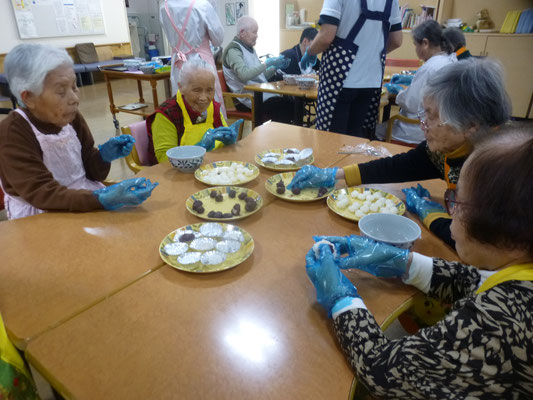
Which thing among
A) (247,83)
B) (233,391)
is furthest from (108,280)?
(247,83)

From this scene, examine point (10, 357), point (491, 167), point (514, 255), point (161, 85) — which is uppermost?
point (491, 167)

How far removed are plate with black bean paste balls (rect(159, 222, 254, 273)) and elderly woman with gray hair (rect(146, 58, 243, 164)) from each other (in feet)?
2.78

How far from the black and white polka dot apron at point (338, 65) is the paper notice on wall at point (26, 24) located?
6.54 m

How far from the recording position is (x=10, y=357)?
797 mm

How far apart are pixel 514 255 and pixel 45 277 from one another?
1064 mm

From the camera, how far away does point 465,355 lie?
597 millimetres

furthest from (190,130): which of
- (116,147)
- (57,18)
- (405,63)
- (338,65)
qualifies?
(57,18)

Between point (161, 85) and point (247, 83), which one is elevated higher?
point (247, 83)

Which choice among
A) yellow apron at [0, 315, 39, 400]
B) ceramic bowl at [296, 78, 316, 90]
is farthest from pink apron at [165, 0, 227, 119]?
yellow apron at [0, 315, 39, 400]

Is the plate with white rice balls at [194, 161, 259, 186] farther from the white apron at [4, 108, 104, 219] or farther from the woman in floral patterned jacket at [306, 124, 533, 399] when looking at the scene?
the woman in floral patterned jacket at [306, 124, 533, 399]

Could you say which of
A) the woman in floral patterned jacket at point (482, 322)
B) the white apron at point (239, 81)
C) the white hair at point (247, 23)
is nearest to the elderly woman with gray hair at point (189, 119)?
the woman in floral patterned jacket at point (482, 322)

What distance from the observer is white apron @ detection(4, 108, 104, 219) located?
1425 millimetres

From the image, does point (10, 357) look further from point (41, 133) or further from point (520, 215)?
point (520, 215)

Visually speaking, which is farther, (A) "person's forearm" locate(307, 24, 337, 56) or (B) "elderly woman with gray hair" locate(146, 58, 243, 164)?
(A) "person's forearm" locate(307, 24, 337, 56)
